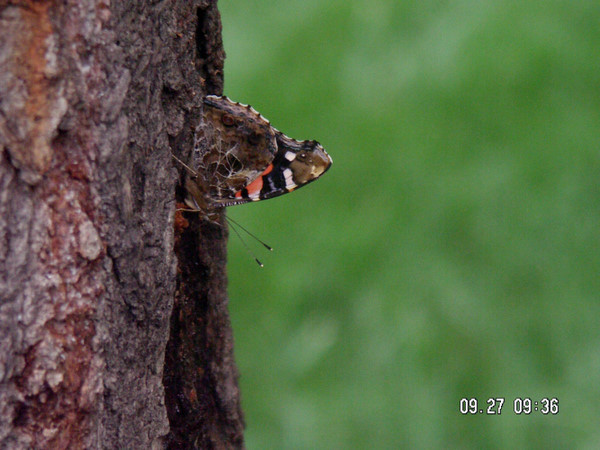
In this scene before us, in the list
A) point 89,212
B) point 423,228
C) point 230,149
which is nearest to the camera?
point 89,212

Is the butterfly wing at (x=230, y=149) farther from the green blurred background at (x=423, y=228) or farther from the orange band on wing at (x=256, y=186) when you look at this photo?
the green blurred background at (x=423, y=228)

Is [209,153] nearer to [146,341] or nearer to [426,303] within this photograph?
[146,341]

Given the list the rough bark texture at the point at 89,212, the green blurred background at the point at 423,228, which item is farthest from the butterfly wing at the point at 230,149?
the green blurred background at the point at 423,228

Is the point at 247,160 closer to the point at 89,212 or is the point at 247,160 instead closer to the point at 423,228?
the point at 89,212

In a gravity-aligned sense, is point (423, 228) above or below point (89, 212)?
above

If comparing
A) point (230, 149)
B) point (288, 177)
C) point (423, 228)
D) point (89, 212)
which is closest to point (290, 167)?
point (288, 177)

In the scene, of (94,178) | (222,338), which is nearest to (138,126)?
(94,178)

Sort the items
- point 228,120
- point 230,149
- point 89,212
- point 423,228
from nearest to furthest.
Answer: point 89,212 → point 228,120 → point 230,149 → point 423,228

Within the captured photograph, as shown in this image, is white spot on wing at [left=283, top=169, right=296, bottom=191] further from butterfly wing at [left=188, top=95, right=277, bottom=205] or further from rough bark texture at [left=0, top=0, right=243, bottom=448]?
rough bark texture at [left=0, top=0, right=243, bottom=448]
